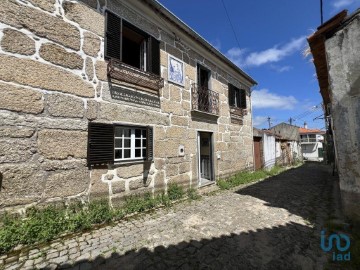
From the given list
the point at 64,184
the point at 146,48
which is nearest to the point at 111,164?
the point at 64,184

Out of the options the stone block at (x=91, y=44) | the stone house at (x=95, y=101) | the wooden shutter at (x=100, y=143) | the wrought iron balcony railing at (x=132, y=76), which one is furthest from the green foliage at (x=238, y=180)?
the stone block at (x=91, y=44)

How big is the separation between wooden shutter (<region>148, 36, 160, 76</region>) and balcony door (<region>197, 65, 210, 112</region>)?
2235 millimetres

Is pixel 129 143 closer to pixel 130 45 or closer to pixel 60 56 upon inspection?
pixel 60 56

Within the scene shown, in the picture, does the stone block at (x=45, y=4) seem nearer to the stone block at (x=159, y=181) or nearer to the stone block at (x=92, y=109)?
the stone block at (x=92, y=109)

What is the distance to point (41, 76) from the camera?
3.61 metres

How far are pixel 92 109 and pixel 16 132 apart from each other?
1400 mm

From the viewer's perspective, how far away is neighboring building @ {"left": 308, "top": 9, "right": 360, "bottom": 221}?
13.4 ft

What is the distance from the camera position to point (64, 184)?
3783mm

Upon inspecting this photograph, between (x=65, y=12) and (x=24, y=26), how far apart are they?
89 cm

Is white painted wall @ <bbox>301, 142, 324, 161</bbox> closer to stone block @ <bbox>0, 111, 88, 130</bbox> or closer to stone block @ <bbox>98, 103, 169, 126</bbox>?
stone block @ <bbox>98, 103, 169, 126</bbox>

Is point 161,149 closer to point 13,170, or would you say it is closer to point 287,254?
point 13,170

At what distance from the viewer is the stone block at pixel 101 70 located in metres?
4.44

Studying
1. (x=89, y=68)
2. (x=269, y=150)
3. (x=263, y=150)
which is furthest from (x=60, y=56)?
(x=269, y=150)

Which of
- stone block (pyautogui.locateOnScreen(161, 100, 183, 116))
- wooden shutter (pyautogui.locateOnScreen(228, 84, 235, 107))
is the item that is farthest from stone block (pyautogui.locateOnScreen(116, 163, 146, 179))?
wooden shutter (pyautogui.locateOnScreen(228, 84, 235, 107))
